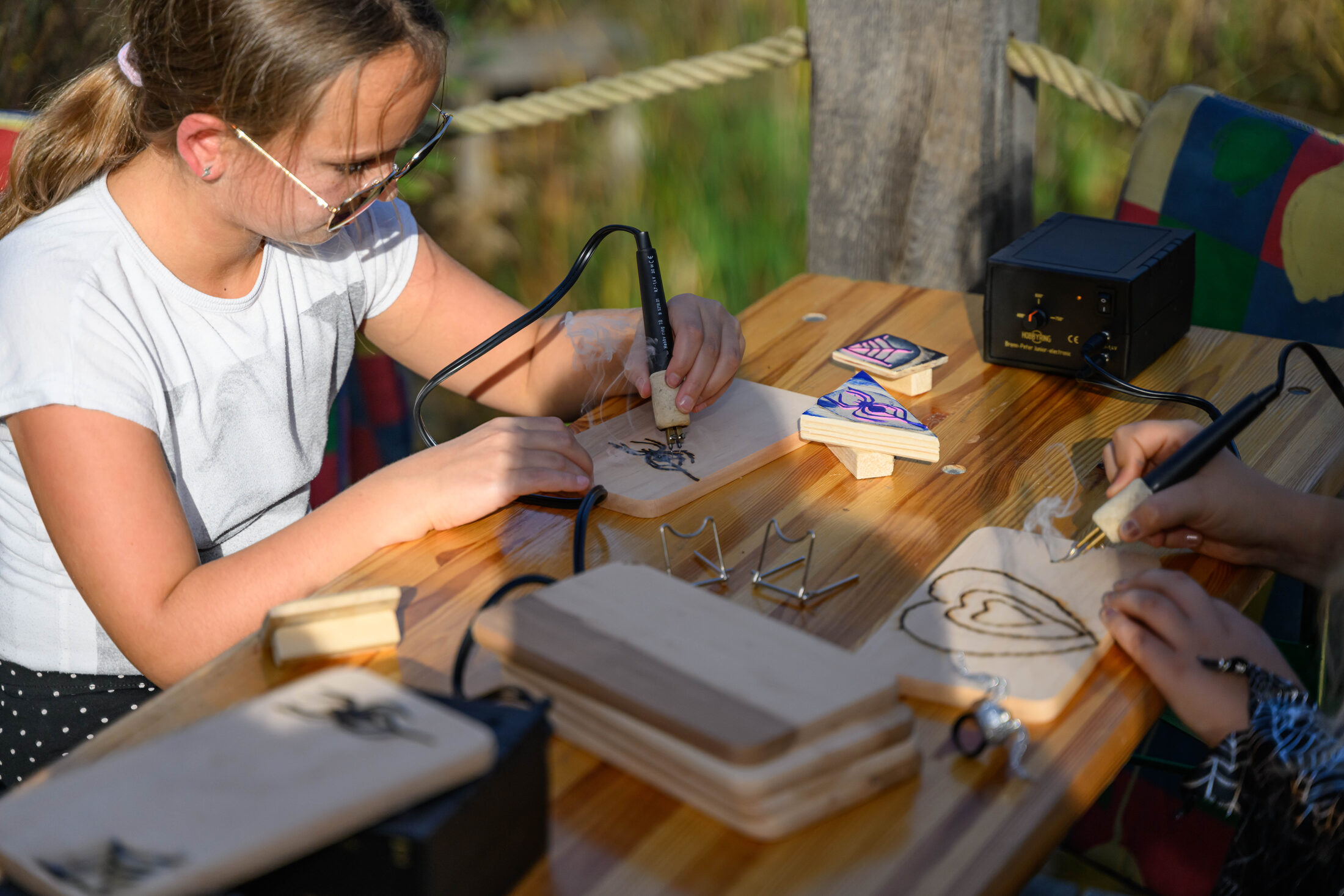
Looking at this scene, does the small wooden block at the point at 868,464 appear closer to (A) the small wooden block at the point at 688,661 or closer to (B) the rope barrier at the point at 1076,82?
(A) the small wooden block at the point at 688,661

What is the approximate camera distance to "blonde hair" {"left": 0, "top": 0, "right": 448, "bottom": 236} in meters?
1.03

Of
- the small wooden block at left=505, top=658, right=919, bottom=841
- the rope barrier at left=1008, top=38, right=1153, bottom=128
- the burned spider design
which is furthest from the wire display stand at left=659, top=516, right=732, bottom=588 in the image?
the rope barrier at left=1008, top=38, right=1153, bottom=128

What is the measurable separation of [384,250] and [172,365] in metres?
0.33

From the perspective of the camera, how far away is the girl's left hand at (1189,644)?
804 mm

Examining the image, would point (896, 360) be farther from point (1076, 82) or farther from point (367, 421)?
point (367, 421)

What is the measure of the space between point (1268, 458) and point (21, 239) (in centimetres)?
122

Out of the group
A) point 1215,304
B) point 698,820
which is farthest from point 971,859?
point 1215,304

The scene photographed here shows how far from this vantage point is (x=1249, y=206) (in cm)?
168

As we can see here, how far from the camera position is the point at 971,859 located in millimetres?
664

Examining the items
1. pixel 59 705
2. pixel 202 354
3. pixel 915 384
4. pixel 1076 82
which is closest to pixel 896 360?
pixel 915 384

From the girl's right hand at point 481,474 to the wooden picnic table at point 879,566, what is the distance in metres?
0.02

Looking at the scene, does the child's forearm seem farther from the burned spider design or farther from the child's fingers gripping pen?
the child's fingers gripping pen

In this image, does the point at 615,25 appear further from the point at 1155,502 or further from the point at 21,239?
the point at 1155,502

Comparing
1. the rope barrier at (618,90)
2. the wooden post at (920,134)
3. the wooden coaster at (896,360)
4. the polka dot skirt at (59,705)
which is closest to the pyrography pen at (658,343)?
the wooden coaster at (896,360)
